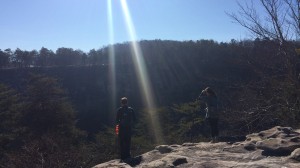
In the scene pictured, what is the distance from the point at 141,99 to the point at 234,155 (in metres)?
69.7

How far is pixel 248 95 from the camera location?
13.5 metres

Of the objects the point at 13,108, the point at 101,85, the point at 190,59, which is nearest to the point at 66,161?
the point at 13,108

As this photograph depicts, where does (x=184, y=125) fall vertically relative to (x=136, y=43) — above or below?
below

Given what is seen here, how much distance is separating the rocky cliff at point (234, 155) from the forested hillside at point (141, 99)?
2.86m

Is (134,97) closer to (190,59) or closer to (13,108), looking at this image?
(190,59)

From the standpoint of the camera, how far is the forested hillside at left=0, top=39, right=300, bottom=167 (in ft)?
42.3

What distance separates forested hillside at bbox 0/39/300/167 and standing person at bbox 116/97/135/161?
1798 mm

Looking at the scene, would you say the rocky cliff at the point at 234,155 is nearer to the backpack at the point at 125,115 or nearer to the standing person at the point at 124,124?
the standing person at the point at 124,124

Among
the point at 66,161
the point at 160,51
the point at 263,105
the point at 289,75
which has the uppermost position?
the point at 160,51

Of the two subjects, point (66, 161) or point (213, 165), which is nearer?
point (213, 165)

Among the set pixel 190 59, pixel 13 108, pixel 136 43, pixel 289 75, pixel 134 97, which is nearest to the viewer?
pixel 289 75

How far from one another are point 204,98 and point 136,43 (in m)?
108

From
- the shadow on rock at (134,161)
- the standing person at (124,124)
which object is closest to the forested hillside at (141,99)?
the standing person at (124,124)

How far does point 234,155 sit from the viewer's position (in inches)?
320
